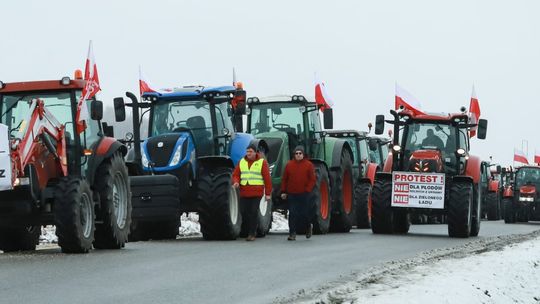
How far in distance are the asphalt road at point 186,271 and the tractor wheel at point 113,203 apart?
1.00ft

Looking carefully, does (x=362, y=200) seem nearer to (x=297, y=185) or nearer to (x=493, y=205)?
(x=297, y=185)

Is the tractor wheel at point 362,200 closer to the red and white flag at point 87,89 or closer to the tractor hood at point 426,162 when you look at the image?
the tractor hood at point 426,162

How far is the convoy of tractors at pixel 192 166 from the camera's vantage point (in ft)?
49.4

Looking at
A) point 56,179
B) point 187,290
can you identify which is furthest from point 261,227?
point 187,290

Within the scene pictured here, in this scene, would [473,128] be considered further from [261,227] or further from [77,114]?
[77,114]

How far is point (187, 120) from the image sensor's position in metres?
20.8

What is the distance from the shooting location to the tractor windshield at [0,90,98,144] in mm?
15922

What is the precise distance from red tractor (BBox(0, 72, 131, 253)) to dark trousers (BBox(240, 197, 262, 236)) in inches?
114

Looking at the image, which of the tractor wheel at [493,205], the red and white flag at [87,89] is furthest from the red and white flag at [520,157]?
the red and white flag at [87,89]

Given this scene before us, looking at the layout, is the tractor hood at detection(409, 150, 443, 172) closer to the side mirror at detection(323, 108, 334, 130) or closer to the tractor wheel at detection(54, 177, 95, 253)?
the side mirror at detection(323, 108, 334, 130)

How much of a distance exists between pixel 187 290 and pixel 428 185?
520 inches

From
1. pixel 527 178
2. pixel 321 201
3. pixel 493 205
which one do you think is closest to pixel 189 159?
pixel 321 201

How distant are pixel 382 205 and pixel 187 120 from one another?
198 inches

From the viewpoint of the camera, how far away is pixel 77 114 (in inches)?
628
